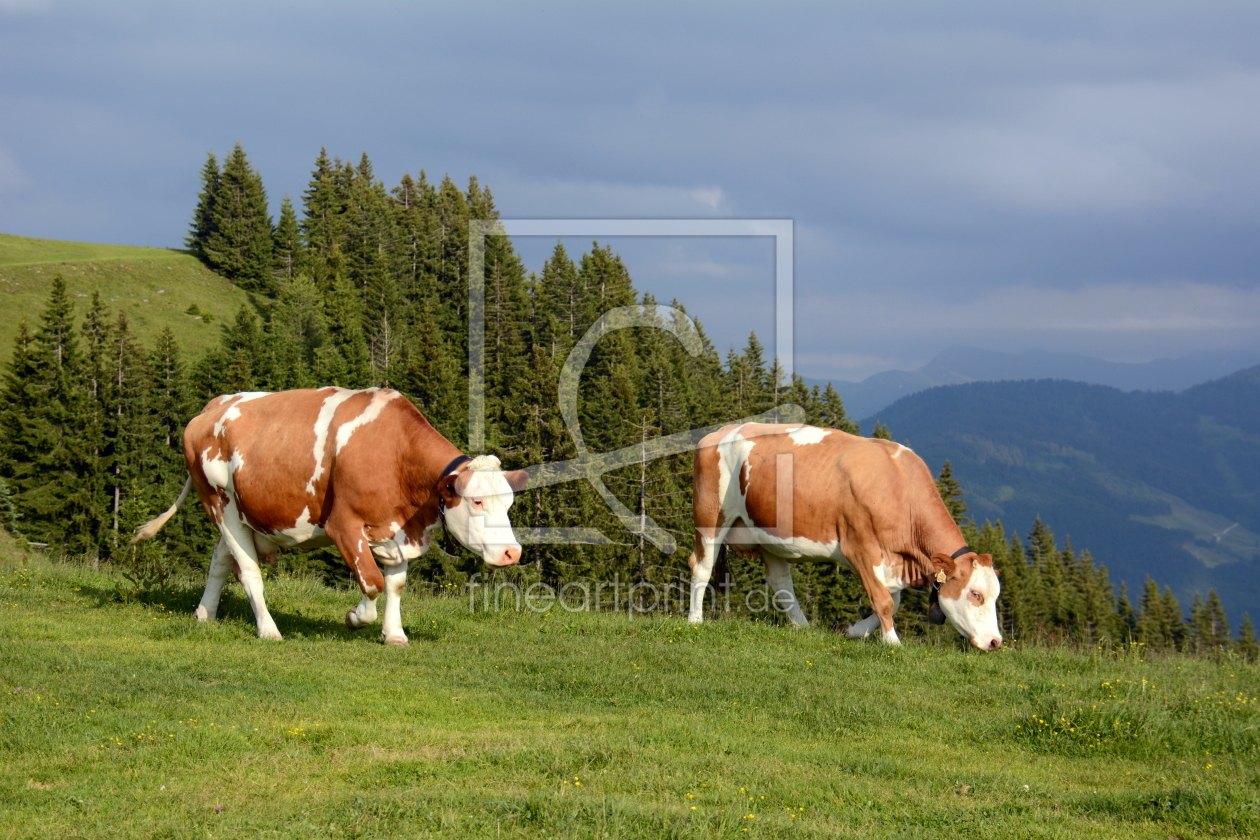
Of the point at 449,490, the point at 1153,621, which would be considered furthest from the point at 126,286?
the point at 1153,621

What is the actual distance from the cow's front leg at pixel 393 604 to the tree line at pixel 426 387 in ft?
15.4

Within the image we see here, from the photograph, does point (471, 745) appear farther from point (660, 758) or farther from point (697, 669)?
point (697, 669)

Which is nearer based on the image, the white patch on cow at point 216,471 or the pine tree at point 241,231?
the white patch on cow at point 216,471

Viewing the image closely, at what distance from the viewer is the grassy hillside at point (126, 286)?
97.3 meters

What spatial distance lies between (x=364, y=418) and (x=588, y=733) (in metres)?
5.95

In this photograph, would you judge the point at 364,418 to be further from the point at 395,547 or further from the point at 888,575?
the point at 888,575

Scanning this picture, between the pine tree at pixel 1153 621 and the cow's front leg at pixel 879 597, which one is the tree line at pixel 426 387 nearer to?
the pine tree at pixel 1153 621

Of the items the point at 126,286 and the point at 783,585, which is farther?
the point at 126,286

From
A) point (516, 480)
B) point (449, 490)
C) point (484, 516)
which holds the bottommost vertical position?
point (484, 516)

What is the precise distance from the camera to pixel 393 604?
1348 centimetres

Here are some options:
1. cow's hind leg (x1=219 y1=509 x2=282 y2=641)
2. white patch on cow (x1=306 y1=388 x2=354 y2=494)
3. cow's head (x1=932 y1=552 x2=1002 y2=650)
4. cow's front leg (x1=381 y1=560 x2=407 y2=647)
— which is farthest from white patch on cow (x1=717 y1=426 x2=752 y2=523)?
cow's hind leg (x1=219 y1=509 x2=282 y2=641)

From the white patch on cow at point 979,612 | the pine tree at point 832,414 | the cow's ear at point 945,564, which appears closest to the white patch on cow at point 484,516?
the cow's ear at point 945,564

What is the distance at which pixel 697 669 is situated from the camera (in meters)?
12.5

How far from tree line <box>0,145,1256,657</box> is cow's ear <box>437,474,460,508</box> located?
5699 millimetres
